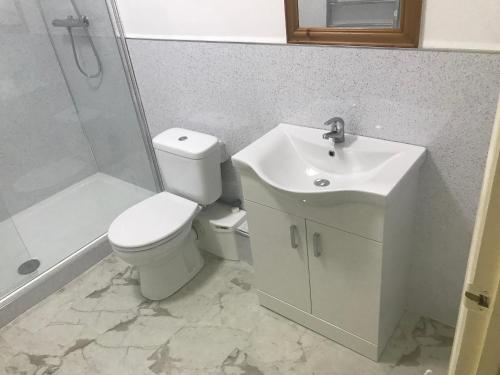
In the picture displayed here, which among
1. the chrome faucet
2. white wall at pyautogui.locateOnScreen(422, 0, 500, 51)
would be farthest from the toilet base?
white wall at pyautogui.locateOnScreen(422, 0, 500, 51)

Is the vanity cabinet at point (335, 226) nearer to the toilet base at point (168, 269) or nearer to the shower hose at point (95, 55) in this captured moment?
the toilet base at point (168, 269)

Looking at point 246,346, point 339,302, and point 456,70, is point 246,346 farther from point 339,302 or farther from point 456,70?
point 456,70

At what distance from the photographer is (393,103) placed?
56.6 inches

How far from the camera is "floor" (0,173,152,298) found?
2283 mm

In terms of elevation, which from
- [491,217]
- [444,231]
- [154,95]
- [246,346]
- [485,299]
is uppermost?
[491,217]

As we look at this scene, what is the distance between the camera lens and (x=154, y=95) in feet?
7.37

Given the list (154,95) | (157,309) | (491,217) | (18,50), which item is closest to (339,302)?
(157,309)

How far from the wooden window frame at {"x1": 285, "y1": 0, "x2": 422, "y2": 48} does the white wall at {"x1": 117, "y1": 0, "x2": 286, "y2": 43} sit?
0.06 meters

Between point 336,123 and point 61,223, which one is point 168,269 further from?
point 336,123

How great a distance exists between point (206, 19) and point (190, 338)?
1454 mm

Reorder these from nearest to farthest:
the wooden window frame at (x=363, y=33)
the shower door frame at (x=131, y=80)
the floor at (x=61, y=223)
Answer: the wooden window frame at (x=363, y=33) → the shower door frame at (x=131, y=80) → the floor at (x=61, y=223)

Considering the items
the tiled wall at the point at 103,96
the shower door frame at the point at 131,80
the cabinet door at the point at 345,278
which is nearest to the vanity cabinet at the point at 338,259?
the cabinet door at the point at 345,278

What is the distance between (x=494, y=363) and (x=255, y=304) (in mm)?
1513

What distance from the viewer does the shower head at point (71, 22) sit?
2.35 meters
